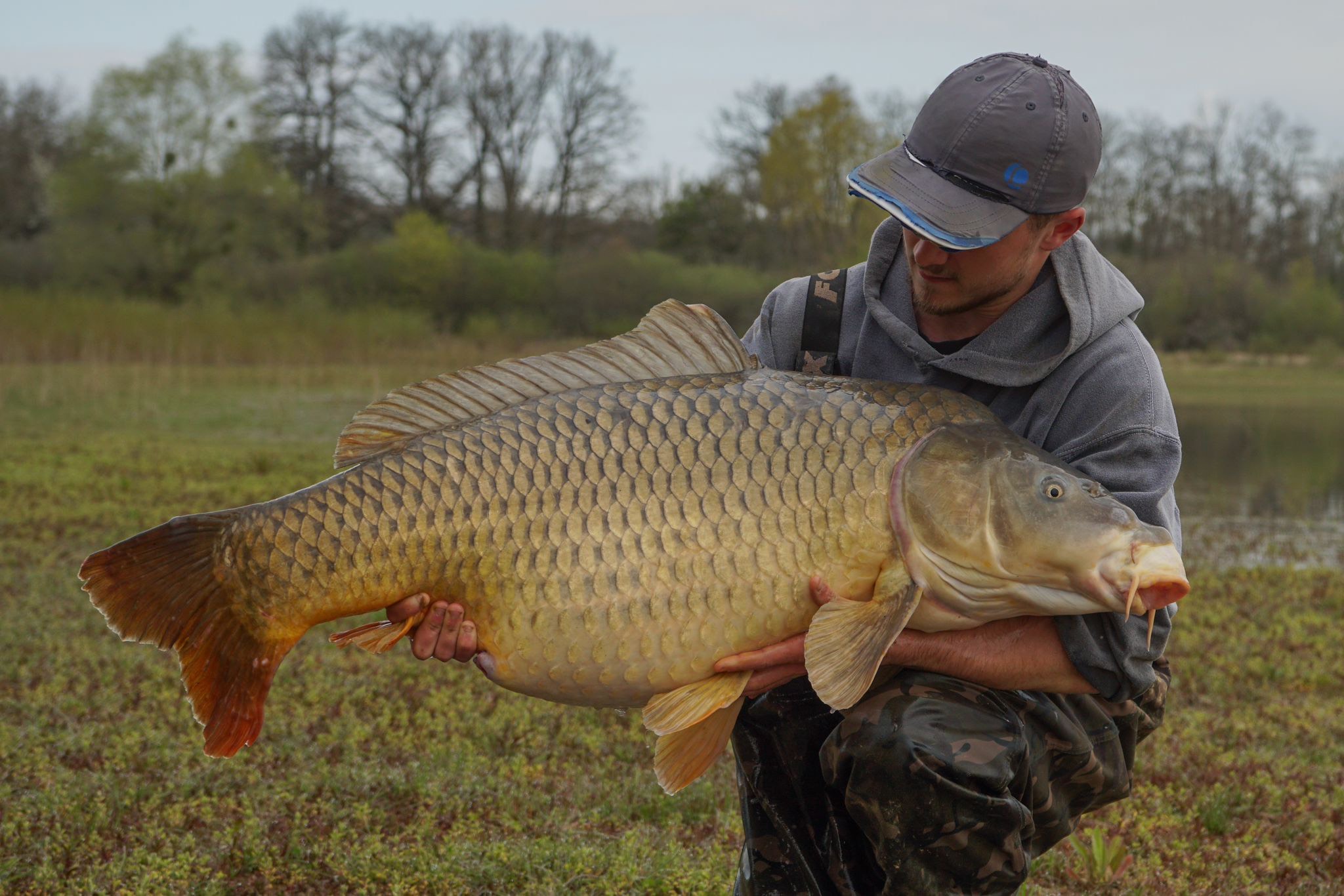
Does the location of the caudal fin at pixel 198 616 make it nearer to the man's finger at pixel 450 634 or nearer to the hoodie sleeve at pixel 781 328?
the man's finger at pixel 450 634

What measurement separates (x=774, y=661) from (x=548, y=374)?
62 centimetres

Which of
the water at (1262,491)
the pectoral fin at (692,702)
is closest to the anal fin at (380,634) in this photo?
the pectoral fin at (692,702)

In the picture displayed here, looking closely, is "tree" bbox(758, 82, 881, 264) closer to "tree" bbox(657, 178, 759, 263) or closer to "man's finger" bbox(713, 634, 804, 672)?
"tree" bbox(657, 178, 759, 263)

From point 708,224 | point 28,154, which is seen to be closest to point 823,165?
point 708,224

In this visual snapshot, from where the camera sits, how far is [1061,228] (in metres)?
2.12

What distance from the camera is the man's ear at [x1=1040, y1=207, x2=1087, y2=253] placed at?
208 cm

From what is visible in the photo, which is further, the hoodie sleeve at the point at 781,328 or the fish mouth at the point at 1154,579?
the hoodie sleeve at the point at 781,328

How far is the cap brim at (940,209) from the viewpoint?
2.00 meters

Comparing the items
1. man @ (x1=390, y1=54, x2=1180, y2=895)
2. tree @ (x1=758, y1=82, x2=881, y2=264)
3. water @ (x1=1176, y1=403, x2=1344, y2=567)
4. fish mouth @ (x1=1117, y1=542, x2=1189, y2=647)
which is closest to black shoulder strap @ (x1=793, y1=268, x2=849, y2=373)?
man @ (x1=390, y1=54, x2=1180, y2=895)

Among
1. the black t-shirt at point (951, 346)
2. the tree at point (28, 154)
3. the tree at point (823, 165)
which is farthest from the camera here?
the tree at point (28, 154)

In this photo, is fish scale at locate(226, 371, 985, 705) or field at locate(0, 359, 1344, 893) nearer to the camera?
fish scale at locate(226, 371, 985, 705)

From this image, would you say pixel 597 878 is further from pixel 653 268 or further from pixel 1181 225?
pixel 1181 225

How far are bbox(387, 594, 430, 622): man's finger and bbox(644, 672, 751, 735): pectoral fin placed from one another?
0.40 meters

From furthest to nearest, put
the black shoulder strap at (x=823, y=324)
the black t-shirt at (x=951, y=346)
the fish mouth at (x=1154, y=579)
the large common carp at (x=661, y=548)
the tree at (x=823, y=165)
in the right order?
the tree at (x=823, y=165), the black shoulder strap at (x=823, y=324), the black t-shirt at (x=951, y=346), the large common carp at (x=661, y=548), the fish mouth at (x=1154, y=579)
